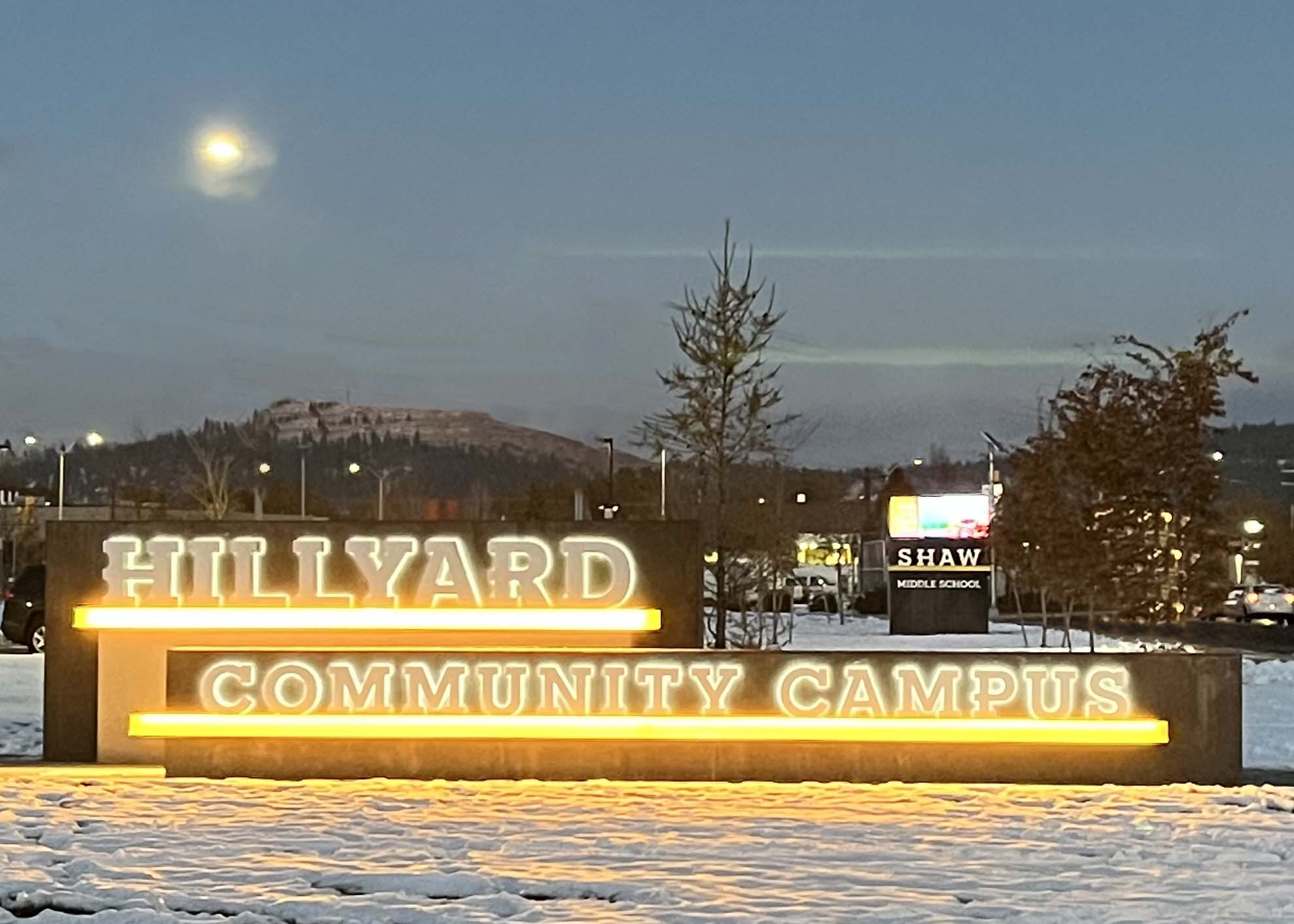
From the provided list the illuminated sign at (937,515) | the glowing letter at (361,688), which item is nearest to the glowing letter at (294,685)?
the glowing letter at (361,688)

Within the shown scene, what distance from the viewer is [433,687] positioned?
46.3 ft

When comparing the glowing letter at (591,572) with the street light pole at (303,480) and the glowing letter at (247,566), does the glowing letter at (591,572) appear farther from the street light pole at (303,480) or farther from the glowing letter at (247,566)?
the street light pole at (303,480)

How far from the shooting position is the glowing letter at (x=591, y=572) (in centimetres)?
1477

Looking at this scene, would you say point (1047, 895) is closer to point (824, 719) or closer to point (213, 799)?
point (824, 719)

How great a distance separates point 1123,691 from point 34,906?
8561 millimetres

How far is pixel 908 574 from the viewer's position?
1502 inches

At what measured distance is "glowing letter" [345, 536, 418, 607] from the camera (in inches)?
590

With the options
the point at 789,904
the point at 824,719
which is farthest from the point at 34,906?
the point at 824,719

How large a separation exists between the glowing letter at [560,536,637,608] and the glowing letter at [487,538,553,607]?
18 cm

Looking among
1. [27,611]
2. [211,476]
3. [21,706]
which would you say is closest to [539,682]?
[21,706]

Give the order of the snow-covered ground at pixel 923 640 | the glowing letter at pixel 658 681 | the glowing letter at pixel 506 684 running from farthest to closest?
the snow-covered ground at pixel 923 640, the glowing letter at pixel 506 684, the glowing letter at pixel 658 681

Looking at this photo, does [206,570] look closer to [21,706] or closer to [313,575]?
[313,575]

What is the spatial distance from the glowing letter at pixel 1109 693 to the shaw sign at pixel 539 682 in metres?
0.02

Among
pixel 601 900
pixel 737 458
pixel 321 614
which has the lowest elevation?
pixel 601 900
